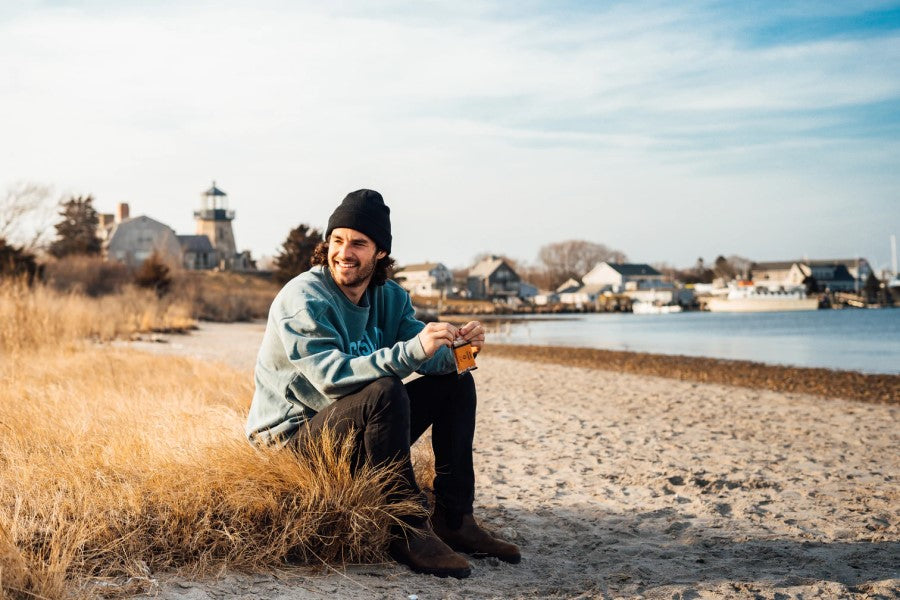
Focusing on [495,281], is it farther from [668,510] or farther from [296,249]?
[668,510]

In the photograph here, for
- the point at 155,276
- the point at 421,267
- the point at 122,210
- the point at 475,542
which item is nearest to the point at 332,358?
the point at 475,542

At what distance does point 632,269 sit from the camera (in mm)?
115812

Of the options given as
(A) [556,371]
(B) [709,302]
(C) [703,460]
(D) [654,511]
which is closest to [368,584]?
(D) [654,511]

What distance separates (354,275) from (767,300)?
95616 millimetres

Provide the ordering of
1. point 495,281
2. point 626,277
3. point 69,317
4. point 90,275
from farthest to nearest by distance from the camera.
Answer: point 626,277
point 495,281
point 90,275
point 69,317

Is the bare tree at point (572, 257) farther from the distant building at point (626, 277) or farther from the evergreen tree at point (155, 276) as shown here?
the evergreen tree at point (155, 276)

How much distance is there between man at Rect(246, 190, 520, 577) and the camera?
10.6 feet

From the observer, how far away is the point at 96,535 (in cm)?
305

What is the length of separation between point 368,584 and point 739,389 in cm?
1070

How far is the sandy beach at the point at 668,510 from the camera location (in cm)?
327

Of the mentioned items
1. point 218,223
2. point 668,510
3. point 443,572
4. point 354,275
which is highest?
point 218,223

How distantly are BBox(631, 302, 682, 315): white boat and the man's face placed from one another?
3639 inches

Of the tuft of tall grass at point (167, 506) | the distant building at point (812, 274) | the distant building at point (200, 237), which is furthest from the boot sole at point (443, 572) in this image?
the distant building at point (812, 274)

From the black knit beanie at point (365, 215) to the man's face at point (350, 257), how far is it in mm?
31
